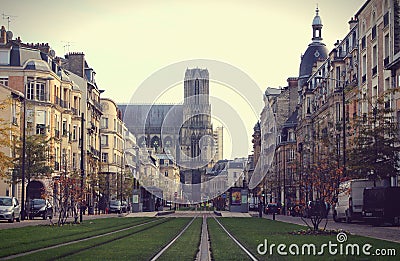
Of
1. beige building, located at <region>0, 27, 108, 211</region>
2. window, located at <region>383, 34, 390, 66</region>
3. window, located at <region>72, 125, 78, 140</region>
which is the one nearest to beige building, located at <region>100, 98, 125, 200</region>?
beige building, located at <region>0, 27, 108, 211</region>

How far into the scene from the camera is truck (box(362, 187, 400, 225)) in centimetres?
4391

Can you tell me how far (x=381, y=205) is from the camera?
146ft

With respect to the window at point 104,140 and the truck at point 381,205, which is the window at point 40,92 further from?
the window at point 104,140

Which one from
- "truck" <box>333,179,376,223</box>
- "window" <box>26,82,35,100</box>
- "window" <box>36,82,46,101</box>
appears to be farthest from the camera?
"window" <box>36,82,46,101</box>

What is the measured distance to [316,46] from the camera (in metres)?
114

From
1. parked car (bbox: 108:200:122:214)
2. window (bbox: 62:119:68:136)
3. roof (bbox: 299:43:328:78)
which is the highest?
roof (bbox: 299:43:328:78)

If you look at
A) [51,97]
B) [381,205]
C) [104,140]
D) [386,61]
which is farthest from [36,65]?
[104,140]

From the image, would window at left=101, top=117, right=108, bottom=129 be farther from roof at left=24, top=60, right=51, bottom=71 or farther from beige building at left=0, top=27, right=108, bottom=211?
roof at left=24, top=60, right=51, bottom=71

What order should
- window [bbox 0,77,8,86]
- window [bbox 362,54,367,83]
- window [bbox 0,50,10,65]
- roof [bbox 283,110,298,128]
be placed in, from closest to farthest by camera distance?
window [bbox 362,54,367,83], window [bbox 0,77,8,86], window [bbox 0,50,10,65], roof [bbox 283,110,298,128]

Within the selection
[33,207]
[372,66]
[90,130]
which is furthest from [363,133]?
[90,130]

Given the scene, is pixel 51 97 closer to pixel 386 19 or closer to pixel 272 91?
pixel 386 19

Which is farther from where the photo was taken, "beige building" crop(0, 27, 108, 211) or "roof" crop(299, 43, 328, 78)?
"roof" crop(299, 43, 328, 78)

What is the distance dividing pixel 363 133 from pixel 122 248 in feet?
97.6

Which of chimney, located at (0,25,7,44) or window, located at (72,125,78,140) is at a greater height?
chimney, located at (0,25,7,44)
